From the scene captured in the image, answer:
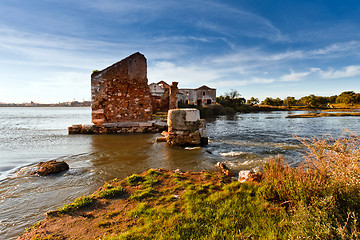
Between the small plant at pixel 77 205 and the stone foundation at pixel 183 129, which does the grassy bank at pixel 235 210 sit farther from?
the stone foundation at pixel 183 129

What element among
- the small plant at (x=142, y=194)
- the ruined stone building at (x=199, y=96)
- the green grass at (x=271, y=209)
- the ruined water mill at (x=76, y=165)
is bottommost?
the ruined water mill at (x=76, y=165)

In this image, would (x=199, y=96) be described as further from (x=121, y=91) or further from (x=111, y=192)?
(x=111, y=192)

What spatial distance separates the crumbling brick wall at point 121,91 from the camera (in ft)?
44.5

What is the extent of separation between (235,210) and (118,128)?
12.1 m

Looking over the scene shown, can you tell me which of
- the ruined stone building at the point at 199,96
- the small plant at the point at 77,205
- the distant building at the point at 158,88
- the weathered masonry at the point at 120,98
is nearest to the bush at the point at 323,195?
the small plant at the point at 77,205

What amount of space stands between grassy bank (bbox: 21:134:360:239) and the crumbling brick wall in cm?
1059

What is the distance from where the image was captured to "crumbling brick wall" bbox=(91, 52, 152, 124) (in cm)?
1357

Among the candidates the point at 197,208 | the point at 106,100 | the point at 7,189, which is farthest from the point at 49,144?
the point at 197,208

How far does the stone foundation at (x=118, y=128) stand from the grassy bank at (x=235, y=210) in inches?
395

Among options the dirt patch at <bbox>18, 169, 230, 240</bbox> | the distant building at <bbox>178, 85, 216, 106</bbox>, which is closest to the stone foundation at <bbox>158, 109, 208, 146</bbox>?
the dirt patch at <bbox>18, 169, 230, 240</bbox>

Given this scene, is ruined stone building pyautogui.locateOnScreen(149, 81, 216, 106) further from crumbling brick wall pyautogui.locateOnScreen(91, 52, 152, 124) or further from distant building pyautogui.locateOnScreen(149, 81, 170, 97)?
crumbling brick wall pyautogui.locateOnScreen(91, 52, 152, 124)

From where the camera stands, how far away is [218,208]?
3309 millimetres

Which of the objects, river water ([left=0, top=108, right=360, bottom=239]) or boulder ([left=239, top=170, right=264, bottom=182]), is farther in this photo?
boulder ([left=239, top=170, right=264, bottom=182])

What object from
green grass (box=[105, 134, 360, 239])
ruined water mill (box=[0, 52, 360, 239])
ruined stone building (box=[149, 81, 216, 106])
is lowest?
ruined water mill (box=[0, 52, 360, 239])
